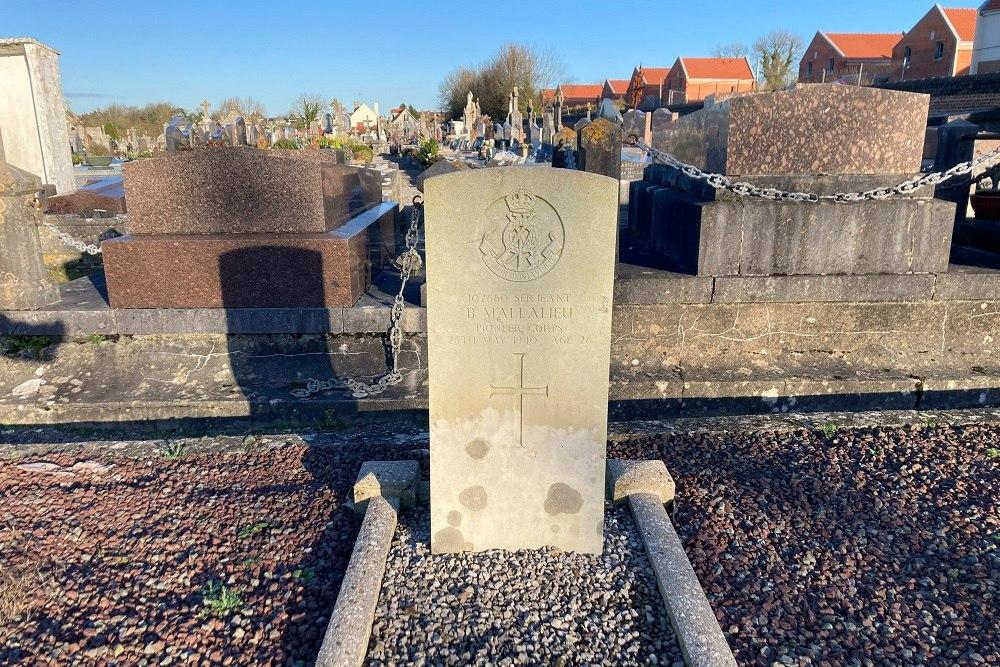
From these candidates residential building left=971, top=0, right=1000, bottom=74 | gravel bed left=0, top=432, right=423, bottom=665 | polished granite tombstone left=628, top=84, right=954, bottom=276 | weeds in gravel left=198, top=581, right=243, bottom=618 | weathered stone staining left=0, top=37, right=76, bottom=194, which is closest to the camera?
gravel bed left=0, top=432, right=423, bottom=665

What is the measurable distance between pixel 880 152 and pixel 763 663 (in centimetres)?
443

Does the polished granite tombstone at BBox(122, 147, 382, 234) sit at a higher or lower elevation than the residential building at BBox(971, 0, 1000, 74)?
lower

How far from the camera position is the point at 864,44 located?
166ft

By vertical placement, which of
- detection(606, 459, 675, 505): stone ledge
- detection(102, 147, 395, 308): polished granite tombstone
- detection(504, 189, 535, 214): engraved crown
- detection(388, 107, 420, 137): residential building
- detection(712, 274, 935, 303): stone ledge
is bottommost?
detection(606, 459, 675, 505): stone ledge

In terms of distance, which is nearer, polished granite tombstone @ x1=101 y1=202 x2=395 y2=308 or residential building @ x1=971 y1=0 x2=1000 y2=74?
polished granite tombstone @ x1=101 y1=202 x2=395 y2=308

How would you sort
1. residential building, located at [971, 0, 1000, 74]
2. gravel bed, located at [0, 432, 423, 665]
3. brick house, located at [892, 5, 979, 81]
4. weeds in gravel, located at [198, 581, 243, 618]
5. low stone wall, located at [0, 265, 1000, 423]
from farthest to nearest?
brick house, located at [892, 5, 979, 81] < residential building, located at [971, 0, 1000, 74] < low stone wall, located at [0, 265, 1000, 423] < weeds in gravel, located at [198, 581, 243, 618] < gravel bed, located at [0, 432, 423, 665]

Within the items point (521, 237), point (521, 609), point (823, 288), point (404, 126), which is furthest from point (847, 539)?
point (404, 126)

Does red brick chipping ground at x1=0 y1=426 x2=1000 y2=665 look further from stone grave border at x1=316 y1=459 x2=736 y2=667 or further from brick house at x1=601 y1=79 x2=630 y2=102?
brick house at x1=601 y1=79 x2=630 y2=102

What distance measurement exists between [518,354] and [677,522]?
3.67ft

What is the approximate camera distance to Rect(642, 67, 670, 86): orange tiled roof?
63.4 m

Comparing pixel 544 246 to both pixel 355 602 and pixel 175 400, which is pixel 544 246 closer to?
pixel 355 602

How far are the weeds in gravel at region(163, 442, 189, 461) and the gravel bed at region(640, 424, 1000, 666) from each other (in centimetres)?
241

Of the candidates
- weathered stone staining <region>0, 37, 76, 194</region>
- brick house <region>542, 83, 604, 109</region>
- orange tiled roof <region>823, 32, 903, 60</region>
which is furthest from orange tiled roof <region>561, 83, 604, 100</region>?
weathered stone staining <region>0, 37, 76, 194</region>

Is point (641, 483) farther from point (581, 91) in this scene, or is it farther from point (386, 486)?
point (581, 91)
